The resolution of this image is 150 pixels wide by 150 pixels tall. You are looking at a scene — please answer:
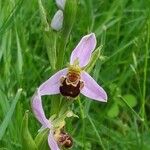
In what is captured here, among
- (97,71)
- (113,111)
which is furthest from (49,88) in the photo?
(113,111)

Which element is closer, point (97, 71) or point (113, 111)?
point (97, 71)

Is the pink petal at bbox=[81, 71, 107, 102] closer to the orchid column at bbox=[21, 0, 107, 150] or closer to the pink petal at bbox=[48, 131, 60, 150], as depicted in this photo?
the orchid column at bbox=[21, 0, 107, 150]

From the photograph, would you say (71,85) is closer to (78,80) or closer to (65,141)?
(78,80)

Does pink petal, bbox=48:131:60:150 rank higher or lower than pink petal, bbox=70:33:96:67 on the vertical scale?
lower

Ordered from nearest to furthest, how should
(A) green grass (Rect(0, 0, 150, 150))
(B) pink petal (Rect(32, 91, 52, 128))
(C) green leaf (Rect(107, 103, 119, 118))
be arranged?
1. (B) pink petal (Rect(32, 91, 52, 128))
2. (A) green grass (Rect(0, 0, 150, 150))
3. (C) green leaf (Rect(107, 103, 119, 118))

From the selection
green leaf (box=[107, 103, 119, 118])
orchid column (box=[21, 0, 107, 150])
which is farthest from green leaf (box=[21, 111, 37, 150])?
green leaf (box=[107, 103, 119, 118])

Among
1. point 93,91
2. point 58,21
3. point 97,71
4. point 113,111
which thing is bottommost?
point 113,111

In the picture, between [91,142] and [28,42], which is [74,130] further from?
[28,42]
